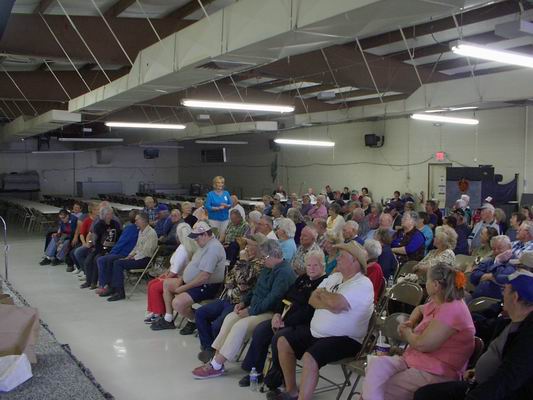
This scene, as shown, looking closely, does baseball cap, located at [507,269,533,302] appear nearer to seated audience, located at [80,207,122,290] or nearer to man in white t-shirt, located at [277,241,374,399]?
man in white t-shirt, located at [277,241,374,399]

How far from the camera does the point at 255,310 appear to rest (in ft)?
14.1

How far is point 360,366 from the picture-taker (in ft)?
11.2

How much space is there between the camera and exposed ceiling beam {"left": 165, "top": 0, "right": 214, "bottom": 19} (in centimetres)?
693

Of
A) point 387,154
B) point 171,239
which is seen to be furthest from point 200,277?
point 387,154

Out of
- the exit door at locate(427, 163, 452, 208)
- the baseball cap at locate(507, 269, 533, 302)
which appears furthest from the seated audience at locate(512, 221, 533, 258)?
the exit door at locate(427, 163, 452, 208)

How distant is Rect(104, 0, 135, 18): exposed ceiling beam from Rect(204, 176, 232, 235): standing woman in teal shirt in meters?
2.88

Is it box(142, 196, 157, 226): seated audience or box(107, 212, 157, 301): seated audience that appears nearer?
box(107, 212, 157, 301): seated audience

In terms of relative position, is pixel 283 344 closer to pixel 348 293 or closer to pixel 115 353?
pixel 348 293

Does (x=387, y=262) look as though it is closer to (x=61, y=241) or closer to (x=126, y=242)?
(x=126, y=242)

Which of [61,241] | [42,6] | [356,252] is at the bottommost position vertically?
[61,241]

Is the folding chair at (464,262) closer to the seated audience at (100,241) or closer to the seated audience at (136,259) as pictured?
the seated audience at (136,259)

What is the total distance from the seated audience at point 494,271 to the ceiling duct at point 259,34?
7.18ft

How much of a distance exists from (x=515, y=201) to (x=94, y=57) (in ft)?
29.2

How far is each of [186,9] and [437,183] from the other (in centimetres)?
866
